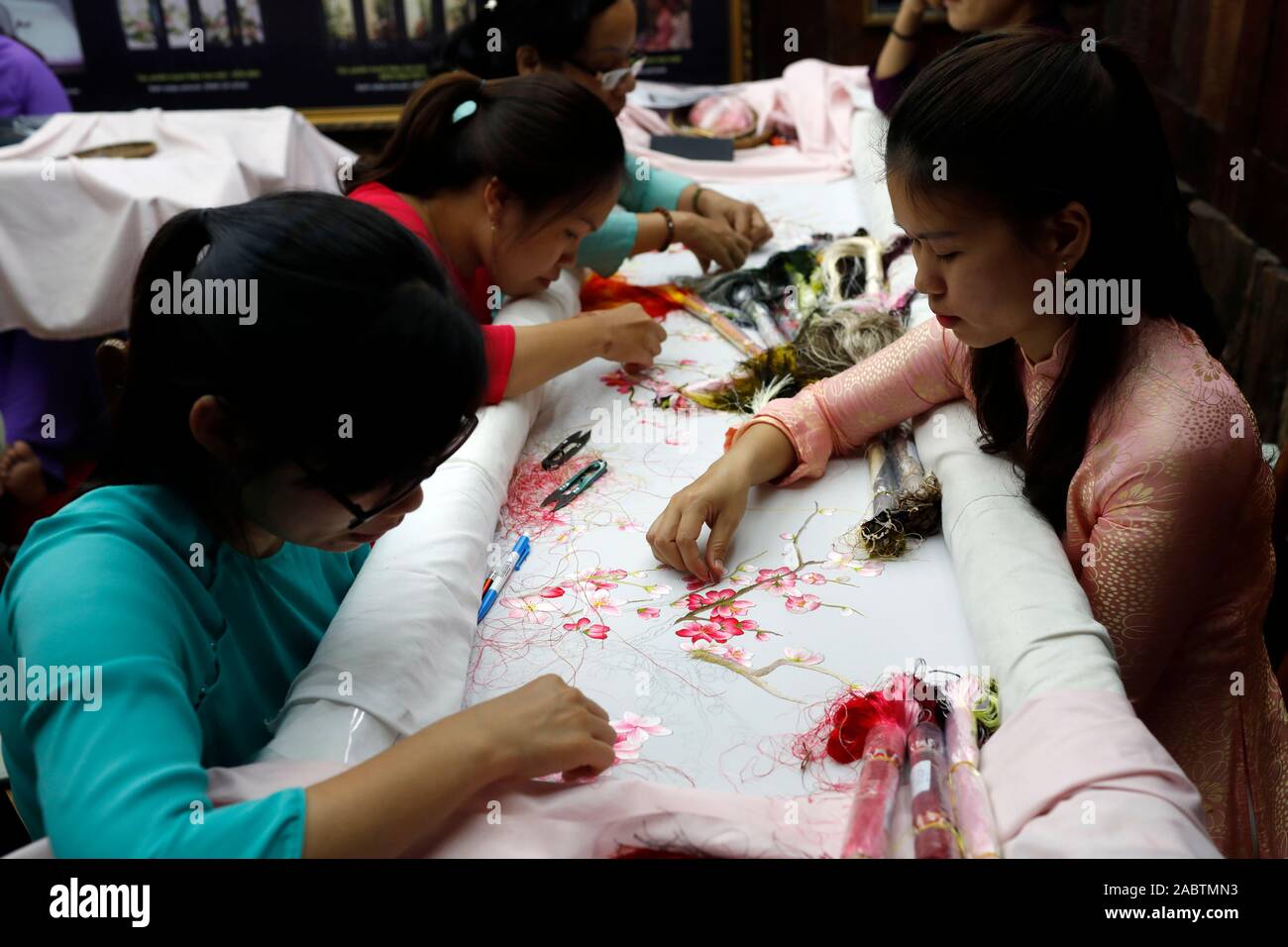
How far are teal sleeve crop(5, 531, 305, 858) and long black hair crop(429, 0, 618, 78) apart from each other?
5.67 feet

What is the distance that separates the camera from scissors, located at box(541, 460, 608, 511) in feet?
4.45

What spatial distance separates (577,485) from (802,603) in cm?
38

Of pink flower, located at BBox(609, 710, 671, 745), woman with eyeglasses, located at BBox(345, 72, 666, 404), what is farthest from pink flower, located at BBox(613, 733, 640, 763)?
woman with eyeglasses, located at BBox(345, 72, 666, 404)

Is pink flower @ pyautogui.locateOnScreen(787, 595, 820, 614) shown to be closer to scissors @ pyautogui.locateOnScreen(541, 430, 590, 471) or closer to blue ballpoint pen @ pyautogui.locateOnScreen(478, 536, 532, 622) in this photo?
blue ballpoint pen @ pyautogui.locateOnScreen(478, 536, 532, 622)

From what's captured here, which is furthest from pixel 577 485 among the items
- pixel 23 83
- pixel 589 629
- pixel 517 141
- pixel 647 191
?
pixel 23 83

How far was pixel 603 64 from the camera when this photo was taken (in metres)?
2.28

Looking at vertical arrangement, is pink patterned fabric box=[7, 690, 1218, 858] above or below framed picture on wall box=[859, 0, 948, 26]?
below

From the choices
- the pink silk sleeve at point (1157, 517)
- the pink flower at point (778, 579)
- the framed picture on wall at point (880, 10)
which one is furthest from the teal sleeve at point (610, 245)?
the framed picture on wall at point (880, 10)

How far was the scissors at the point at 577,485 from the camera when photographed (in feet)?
4.45

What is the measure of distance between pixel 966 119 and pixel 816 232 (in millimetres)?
1274

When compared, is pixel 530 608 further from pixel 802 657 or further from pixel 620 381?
pixel 620 381

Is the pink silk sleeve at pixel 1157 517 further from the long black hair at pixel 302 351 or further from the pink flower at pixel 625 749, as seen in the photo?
the long black hair at pixel 302 351

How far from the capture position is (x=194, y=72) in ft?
13.5

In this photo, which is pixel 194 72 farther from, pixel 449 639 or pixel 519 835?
pixel 519 835
